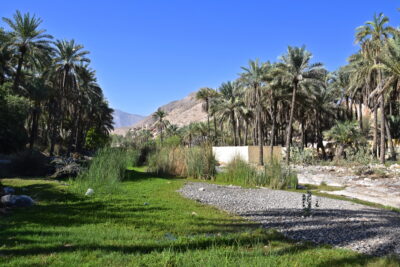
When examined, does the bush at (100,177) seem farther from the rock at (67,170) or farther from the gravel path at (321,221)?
the gravel path at (321,221)

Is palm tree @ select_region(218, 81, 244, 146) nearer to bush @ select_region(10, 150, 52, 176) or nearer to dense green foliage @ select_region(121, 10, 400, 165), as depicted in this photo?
dense green foliage @ select_region(121, 10, 400, 165)

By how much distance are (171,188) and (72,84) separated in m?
25.0

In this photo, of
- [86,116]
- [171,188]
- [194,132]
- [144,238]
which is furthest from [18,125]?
[194,132]

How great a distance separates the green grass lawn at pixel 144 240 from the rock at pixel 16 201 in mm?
342

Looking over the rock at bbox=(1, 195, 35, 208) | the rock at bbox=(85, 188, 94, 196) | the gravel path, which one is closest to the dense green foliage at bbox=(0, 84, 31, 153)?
the rock at bbox=(85, 188, 94, 196)

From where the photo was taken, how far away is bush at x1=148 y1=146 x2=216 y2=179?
16.6 metres

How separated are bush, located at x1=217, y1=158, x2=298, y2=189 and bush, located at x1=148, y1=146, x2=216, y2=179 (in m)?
1.42

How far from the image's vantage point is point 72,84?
3269 centimetres

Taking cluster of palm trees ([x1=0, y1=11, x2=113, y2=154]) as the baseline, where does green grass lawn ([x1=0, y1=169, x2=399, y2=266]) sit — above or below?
below

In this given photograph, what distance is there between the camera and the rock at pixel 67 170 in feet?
41.8

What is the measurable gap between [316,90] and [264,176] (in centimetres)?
2167

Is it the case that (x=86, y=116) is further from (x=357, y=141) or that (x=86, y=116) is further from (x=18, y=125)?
(x=357, y=141)

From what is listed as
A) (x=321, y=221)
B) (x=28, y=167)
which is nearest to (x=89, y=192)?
(x=321, y=221)

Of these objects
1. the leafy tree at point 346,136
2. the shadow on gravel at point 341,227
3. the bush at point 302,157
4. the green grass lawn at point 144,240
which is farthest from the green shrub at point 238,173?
the leafy tree at point 346,136
